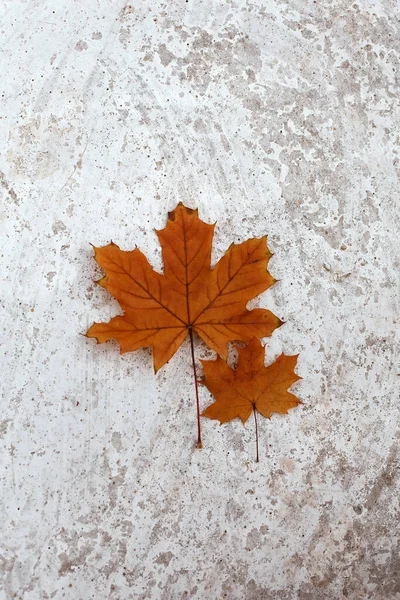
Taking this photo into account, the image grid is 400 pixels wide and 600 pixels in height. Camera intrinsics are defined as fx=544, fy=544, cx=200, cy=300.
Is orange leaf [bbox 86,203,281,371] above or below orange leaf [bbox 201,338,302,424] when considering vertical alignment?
above

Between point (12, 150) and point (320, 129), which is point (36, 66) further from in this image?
point (320, 129)

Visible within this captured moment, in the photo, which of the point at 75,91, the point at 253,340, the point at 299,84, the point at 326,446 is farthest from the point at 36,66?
the point at 326,446

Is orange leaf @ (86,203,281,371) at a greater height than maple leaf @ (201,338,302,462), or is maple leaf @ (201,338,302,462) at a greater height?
orange leaf @ (86,203,281,371)
